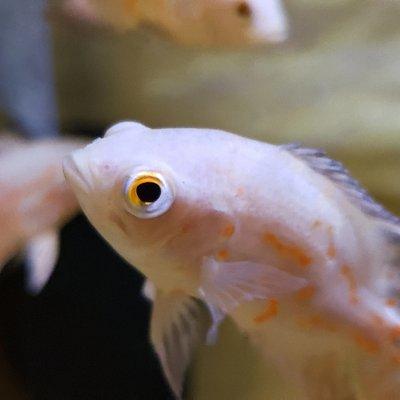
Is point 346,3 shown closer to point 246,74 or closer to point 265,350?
point 246,74

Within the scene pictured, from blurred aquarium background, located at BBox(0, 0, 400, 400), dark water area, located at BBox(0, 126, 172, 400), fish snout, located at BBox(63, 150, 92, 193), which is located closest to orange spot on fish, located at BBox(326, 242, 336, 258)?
fish snout, located at BBox(63, 150, 92, 193)

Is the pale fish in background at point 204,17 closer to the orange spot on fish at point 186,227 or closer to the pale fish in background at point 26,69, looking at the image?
the pale fish in background at point 26,69

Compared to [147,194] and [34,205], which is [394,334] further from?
[34,205]

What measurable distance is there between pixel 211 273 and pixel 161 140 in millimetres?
149

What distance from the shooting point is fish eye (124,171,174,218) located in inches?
25.5

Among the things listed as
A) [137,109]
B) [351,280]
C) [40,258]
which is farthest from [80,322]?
[351,280]

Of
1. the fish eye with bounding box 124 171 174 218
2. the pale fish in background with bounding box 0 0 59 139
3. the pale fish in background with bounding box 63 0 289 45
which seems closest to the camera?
the fish eye with bounding box 124 171 174 218

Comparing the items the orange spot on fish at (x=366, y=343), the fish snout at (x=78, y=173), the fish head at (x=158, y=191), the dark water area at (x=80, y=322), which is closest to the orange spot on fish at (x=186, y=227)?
the fish head at (x=158, y=191)

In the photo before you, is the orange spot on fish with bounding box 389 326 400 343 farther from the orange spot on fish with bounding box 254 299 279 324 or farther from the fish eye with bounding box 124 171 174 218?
the fish eye with bounding box 124 171 174 218

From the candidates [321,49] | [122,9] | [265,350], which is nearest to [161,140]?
[265,350]

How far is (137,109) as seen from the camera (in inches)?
55.4

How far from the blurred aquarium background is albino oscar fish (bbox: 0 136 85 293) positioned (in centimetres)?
3

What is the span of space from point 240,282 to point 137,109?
78cm

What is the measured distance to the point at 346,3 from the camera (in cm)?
145
